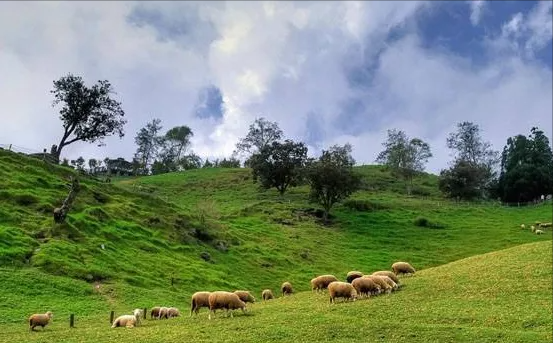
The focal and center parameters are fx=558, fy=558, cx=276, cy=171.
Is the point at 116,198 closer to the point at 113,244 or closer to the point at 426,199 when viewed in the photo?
the point at 113,244

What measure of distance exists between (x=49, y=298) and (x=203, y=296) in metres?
14.0

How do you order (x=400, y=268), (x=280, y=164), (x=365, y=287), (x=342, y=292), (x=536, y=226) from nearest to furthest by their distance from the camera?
1. (x=342, y=292)
2. (x=365, y=287)
3. (x=400, y=268)
4. (x=536, y=226)
5. (x=280, y=164)

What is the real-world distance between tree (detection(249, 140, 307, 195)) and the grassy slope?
76.1 meters

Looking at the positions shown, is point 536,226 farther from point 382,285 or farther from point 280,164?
point 382,285

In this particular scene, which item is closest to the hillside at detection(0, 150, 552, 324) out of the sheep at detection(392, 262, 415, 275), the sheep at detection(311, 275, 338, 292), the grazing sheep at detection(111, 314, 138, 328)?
the grazing sheep at detection(111, 314, 138, 328)

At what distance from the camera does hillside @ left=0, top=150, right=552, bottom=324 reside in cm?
4531

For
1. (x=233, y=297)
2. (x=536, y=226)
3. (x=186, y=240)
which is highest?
(x=536, y=226)

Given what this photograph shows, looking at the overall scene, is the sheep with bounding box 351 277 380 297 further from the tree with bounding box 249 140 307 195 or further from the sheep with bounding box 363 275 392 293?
the tree with bounding box 249 140 307 195

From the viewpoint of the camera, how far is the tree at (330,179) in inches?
3671

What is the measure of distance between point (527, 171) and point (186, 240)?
3281 inches

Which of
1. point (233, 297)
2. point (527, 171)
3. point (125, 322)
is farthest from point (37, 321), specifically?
point (527, 171)

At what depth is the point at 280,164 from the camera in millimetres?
115500

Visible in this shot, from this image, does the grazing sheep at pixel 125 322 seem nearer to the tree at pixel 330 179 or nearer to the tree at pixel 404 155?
the tree at pixel 330 179

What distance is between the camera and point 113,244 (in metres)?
57.8
